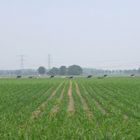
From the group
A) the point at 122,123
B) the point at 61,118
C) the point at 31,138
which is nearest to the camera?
the point at 31,138

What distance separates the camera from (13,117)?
67.2 feet

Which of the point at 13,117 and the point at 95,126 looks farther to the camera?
the point at 13,117

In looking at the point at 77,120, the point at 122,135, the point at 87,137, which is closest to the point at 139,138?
the point at 122,135

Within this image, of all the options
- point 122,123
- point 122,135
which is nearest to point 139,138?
point 122,135

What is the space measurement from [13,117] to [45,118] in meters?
1.60

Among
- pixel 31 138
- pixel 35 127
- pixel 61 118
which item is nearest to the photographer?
pixel 31 138

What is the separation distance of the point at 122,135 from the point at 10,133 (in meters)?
3.87

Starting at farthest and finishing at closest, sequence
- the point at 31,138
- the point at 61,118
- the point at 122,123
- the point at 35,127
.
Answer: the point at 61,118 → the point at 122,123 → the point at 35,127 → the point at 31,138

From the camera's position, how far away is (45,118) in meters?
20.1

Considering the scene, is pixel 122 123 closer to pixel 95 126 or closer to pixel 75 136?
pixel 95 126

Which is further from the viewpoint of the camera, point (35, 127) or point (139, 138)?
point (35, 127)

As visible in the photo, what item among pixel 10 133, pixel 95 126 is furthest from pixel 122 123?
pixel 10 133

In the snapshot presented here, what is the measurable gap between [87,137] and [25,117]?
24.6 feet

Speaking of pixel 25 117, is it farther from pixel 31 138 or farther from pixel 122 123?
pixel 31 138
